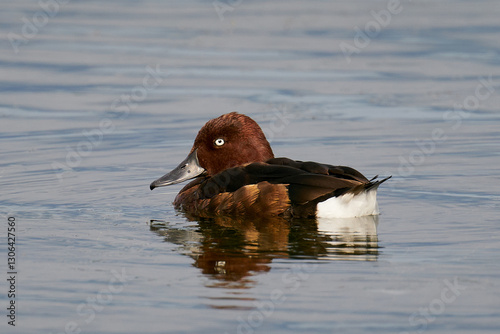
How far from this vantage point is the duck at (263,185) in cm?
829

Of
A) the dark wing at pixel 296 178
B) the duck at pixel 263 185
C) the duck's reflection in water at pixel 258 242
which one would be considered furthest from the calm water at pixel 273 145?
the dark wing at pixel 296 178

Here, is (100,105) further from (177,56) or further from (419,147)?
(419,147)

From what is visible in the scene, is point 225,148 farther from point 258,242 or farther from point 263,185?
point 258,242

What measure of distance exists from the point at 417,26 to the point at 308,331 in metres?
13.3

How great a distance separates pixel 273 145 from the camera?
1169cm

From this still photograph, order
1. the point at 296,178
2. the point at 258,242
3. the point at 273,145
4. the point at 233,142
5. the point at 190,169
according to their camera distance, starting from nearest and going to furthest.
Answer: the point at 258,242, the point at 296,178, the point at 233,142, the point at 190,169, the point at 273,145

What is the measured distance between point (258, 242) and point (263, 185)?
0.84 m

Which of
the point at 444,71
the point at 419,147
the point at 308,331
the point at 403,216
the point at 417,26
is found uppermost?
the point at 417,26

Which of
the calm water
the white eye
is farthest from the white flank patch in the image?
the white eye

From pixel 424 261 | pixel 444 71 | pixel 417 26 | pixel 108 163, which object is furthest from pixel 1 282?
pixel 417 26

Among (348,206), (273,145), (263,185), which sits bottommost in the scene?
(348,206)

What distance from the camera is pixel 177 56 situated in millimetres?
16125

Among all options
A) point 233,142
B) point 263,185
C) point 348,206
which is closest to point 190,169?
point 233,142

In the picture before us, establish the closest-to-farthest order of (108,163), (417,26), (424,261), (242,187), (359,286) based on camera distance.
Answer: (359,286) → (424,261) → (242,187) → (108,163) → (417,26)
